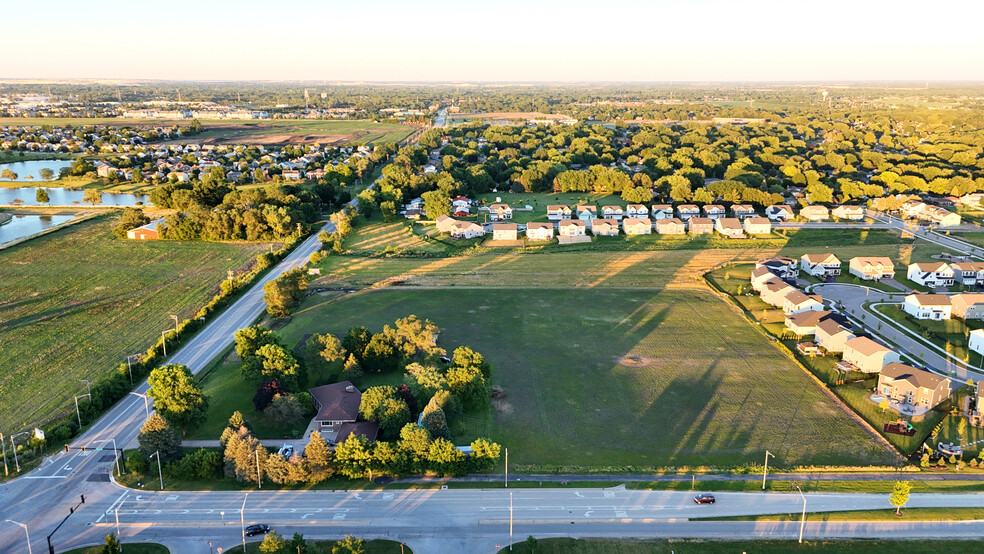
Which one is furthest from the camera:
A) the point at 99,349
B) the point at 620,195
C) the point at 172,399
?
the point at 620,195

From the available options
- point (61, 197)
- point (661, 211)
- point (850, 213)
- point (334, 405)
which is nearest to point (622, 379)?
point (334, 405)

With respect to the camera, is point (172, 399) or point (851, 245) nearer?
point (172, 399)

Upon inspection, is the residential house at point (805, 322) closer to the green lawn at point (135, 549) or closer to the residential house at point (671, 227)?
the residential house at point (671, 227)

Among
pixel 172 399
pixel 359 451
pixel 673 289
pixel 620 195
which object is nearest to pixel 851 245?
pixel 673 289

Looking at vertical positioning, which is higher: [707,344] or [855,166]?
[855,166]

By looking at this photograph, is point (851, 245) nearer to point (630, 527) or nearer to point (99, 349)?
point (630, 527)

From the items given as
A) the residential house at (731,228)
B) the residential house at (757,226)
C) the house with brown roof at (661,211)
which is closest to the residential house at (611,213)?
the house with brown roof at (661,211)

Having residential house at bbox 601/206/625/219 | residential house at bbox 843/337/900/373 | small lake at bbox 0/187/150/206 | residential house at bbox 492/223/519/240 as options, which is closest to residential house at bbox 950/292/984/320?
residential house at bbox 843/337/900/373

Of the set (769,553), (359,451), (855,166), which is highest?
(855,166)
